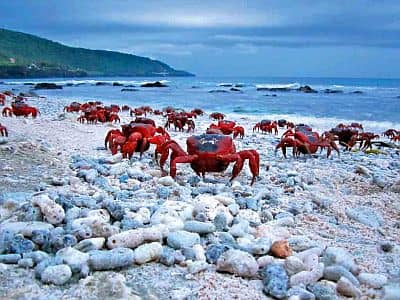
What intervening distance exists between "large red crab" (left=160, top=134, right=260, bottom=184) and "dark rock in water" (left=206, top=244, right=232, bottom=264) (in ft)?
8.57

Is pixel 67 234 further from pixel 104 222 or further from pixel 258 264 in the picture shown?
pixel 258 264

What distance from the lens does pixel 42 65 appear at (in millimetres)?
110938

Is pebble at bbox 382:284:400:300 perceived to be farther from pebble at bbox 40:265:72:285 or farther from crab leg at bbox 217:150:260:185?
crab leg at bbox 217:150:260:185

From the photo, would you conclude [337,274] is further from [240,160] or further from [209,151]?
[209,151]

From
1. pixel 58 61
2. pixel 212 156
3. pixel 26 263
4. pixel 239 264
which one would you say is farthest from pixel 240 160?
pixel 58 61

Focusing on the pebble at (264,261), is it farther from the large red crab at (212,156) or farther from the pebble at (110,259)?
the large red crab at (212,156)

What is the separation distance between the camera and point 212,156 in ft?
20.9

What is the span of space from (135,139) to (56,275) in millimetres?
Result: 4934

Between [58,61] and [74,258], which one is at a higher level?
[58,61]

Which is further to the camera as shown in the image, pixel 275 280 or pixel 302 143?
pixel 302 143

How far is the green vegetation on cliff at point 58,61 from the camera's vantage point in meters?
108

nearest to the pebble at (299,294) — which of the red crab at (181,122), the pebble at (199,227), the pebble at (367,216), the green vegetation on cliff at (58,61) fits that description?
the pebble at (199,227)

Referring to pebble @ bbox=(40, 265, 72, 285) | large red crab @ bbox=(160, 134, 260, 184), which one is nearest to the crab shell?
large red crab @ bbox=(160, 134, 260, 184)

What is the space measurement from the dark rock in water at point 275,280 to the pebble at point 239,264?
86mm
